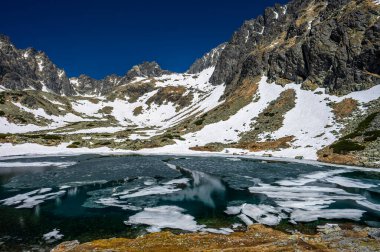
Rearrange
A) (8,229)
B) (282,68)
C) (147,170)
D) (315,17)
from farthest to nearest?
1. (315,17)
2. (282,68)
3. (147,170)
4. (8,229)

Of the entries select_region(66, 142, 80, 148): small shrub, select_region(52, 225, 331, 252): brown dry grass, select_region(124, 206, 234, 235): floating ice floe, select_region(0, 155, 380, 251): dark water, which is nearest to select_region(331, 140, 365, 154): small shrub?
select_region(0, 155, 380, 251): dark water

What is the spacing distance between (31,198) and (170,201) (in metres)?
14.3

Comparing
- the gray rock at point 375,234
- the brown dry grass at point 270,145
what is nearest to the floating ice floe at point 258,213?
the gray rock at point 375,234

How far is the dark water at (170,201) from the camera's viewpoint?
77.0 feet

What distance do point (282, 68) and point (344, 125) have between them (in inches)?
2231

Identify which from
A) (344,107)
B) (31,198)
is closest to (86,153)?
(31,198)

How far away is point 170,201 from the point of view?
3145cm

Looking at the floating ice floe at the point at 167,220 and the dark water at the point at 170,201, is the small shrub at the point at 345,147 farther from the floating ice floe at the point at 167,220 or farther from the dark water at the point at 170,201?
the floating ice floe at the point at 167,220

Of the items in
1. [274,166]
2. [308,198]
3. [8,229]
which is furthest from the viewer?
[274,166]

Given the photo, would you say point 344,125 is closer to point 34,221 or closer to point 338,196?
point 338,196

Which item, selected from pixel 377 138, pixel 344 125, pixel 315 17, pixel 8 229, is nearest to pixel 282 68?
pixel 315 17

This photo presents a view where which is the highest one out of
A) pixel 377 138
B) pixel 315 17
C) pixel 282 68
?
pixel 315 17

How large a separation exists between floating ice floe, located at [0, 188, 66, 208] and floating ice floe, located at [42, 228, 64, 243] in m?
9.02

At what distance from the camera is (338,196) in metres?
32.9
